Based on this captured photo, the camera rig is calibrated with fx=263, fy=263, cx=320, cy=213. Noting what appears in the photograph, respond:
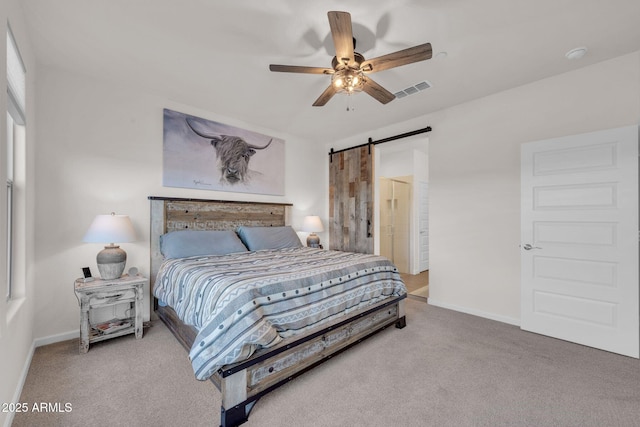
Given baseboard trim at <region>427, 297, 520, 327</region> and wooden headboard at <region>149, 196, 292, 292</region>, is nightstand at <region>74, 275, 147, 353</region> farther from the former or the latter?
baseboard trim at <region>427, 297, 520, 327</region>

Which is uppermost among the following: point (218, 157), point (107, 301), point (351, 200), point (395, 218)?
point (218, 157)

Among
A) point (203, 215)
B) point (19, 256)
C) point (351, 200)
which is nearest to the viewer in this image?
point (19, 256)

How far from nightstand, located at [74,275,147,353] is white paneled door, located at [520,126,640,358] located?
12.7 ft

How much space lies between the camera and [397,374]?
1.97 m

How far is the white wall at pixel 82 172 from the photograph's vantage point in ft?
8.11

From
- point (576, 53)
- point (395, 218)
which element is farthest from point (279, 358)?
point (395, 218)

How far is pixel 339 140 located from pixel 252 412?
423 centimetres

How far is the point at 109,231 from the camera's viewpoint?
7.88ft

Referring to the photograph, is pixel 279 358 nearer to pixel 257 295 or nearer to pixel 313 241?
pixel 257 295

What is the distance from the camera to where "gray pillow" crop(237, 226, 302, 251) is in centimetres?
345

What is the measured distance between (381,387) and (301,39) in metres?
2.68

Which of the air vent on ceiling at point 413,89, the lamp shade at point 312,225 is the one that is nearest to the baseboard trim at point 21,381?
the lamp shade at point 312,225

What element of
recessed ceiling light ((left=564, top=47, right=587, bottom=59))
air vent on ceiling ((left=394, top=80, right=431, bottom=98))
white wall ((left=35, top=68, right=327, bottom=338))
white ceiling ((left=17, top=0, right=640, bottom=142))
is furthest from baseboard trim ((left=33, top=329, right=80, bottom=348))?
recessed ceiling light ((left=564, top=47, right=587, bottom=59))

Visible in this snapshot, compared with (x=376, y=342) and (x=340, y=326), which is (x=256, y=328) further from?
(x=376, y=342)
